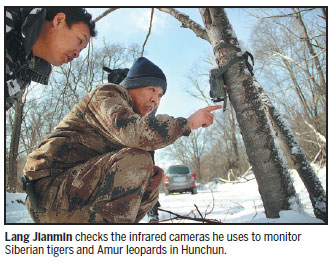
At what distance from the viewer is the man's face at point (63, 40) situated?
51.4 inches

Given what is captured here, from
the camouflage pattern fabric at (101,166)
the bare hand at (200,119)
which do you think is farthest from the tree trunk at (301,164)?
the camouflage pattern fabric at (101,166)

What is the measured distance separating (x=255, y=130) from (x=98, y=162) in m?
1.13

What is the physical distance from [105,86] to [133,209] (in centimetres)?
77

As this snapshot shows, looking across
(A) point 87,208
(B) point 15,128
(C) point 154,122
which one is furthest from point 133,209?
(B) point 15,128

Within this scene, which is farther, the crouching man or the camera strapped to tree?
the camera strapped to tree

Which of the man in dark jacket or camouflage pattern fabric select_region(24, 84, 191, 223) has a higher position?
the man in dark jacket

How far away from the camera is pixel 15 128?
879 cm

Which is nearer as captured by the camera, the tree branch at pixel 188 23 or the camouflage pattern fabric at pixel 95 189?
the camouflage pattern fabric at pixel 95 189

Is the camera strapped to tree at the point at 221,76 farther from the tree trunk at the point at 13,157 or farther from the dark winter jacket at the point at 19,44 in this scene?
the tree trunk at the point at 13,157

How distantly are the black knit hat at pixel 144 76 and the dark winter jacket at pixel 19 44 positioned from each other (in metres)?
0.66

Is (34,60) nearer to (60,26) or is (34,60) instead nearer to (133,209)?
(60,26)

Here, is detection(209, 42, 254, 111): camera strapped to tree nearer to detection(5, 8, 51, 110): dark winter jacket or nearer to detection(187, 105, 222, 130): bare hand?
detection(187, 105, 222, 130): bare hand

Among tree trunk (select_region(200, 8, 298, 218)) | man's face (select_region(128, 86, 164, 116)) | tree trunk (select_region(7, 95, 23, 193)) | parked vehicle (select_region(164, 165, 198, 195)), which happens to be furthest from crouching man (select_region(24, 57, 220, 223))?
parked vehicle (select_region(164, 165, 198, 195))

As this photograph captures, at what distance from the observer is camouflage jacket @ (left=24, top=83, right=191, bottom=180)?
1177 millimetres
